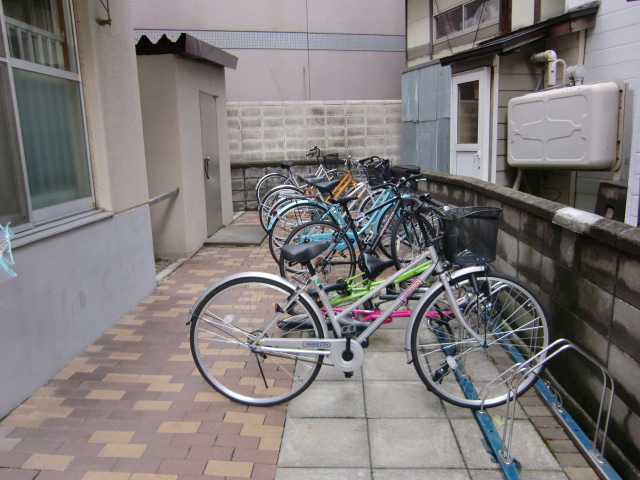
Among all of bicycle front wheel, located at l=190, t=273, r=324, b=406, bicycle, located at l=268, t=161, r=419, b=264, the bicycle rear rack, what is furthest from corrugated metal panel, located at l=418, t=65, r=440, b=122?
the bicycle rear rack

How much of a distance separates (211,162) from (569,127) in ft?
16.2

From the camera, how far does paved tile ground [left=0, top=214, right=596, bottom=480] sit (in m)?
2.61

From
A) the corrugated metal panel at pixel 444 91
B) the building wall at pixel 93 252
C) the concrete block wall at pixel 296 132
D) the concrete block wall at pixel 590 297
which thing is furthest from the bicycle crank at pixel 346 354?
the concrete block wall at pixel 296 132

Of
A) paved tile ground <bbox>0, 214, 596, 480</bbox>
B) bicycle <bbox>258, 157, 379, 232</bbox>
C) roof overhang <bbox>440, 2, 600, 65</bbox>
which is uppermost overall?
roof overhang <bbox>440, 2, 600, 65</bbox>

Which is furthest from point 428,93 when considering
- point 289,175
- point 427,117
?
point 289,175

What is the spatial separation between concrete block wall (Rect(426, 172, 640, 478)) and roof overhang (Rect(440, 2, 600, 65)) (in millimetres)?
3699

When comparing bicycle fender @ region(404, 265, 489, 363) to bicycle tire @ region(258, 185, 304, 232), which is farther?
bicycle tire @ region(258, 185, 304, 232)

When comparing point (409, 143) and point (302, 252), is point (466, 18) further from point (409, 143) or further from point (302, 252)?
point (302, 252)

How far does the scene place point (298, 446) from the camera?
280cm

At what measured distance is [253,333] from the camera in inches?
127

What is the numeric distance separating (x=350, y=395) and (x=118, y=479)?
1452 millimetres

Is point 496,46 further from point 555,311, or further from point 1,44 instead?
point 1,44

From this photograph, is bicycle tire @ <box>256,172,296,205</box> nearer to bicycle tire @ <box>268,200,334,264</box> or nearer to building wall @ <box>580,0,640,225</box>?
bicycle tire @ <box>268,200,334,264</box>

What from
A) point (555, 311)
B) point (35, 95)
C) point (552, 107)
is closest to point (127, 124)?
point (35, 95)
